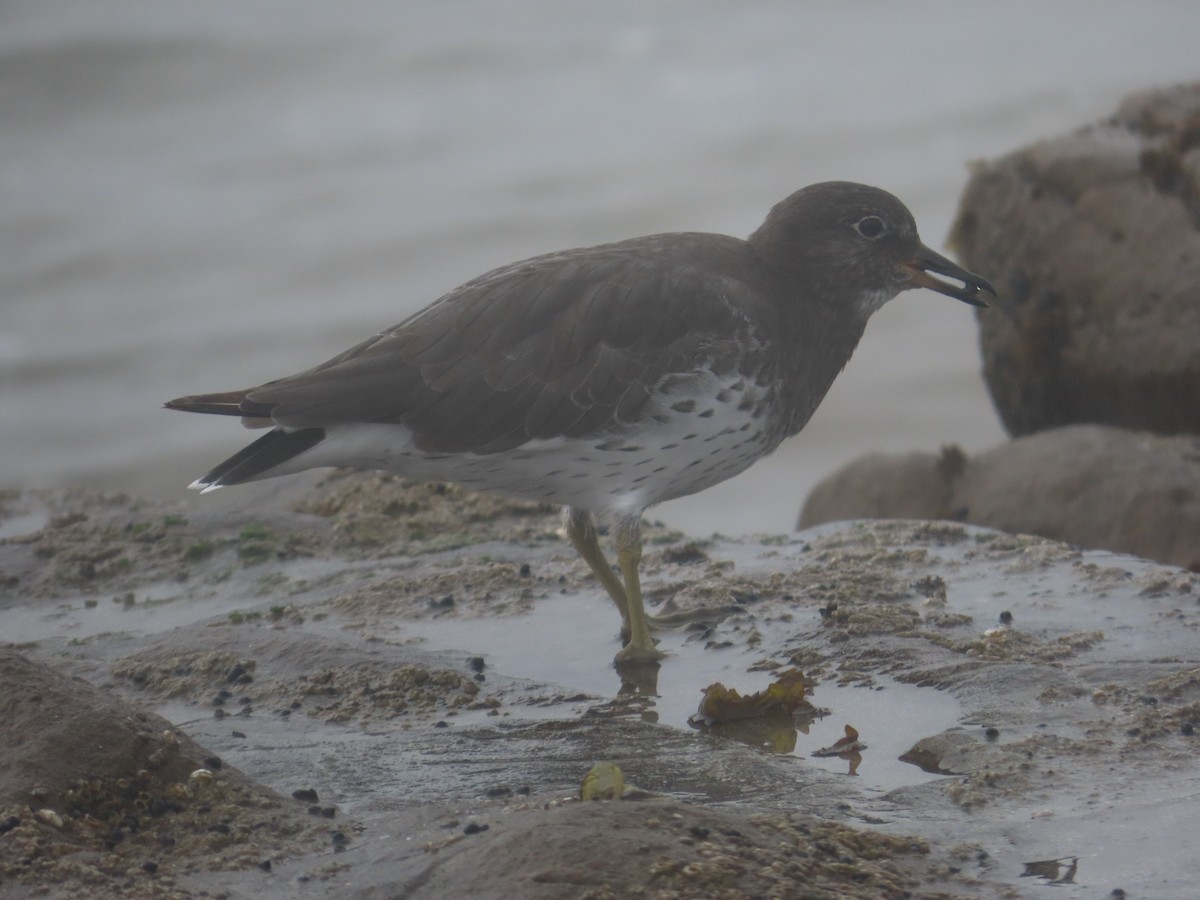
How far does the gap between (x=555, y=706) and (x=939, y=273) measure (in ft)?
9.79

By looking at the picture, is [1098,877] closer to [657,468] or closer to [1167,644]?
[1167,644]

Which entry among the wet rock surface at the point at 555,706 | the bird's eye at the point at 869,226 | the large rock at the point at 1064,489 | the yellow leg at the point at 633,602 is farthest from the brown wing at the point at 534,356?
the large rock at the point at 1064,489

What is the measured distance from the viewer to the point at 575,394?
671 centimetres

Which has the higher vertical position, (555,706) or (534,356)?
(534,356)

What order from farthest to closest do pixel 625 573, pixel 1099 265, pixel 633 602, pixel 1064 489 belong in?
pixel 1099 265 < pixel 1064 489 < pixel 625 573 < pixel 633 602

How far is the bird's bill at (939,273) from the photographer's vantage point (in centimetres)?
758

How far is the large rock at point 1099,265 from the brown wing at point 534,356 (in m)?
3.86

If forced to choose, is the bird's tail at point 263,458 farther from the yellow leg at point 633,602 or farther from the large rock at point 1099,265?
the large rock at point 1099,265

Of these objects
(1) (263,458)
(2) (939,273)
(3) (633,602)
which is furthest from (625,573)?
(2) (939,273)

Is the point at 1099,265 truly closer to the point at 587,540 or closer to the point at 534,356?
the point at 587,540

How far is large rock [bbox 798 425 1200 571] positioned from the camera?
28.8 feet

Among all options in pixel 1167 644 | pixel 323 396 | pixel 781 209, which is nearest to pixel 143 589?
pixel 323 396

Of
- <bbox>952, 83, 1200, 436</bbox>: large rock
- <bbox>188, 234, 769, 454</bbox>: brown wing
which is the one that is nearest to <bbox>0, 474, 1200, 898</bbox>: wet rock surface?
<bbox>188, 234, 769, 454</bbox>: brown wing

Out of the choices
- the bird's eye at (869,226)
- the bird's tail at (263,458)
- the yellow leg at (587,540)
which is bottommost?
the yellow leg at (587,540)
